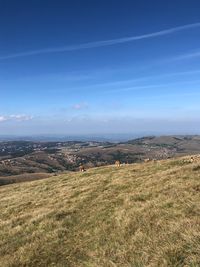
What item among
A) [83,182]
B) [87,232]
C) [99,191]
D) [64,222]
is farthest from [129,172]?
[87,232]

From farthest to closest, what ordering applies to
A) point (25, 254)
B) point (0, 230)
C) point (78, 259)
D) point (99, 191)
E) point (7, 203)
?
point (7, 203)
point (99, 191)
point (0, 230)
point (25, 254)
point (78, 259)

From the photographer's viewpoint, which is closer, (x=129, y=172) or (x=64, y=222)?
(x=64, y=222)

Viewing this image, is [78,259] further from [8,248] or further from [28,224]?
[28,224]

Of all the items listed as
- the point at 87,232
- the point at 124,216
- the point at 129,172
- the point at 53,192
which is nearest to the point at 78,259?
the point at 87,232

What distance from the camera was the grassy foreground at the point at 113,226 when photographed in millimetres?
11469

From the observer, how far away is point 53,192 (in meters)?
26.9

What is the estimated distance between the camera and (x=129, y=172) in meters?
28.8

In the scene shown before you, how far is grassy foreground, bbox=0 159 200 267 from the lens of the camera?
11.5 m

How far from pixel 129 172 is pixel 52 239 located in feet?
47.7

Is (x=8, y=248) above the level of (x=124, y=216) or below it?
below

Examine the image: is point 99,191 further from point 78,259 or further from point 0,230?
point 78,259

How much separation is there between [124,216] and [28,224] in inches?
220

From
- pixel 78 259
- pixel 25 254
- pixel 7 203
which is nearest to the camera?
pixel 78 259

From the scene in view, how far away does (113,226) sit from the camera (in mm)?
15133
